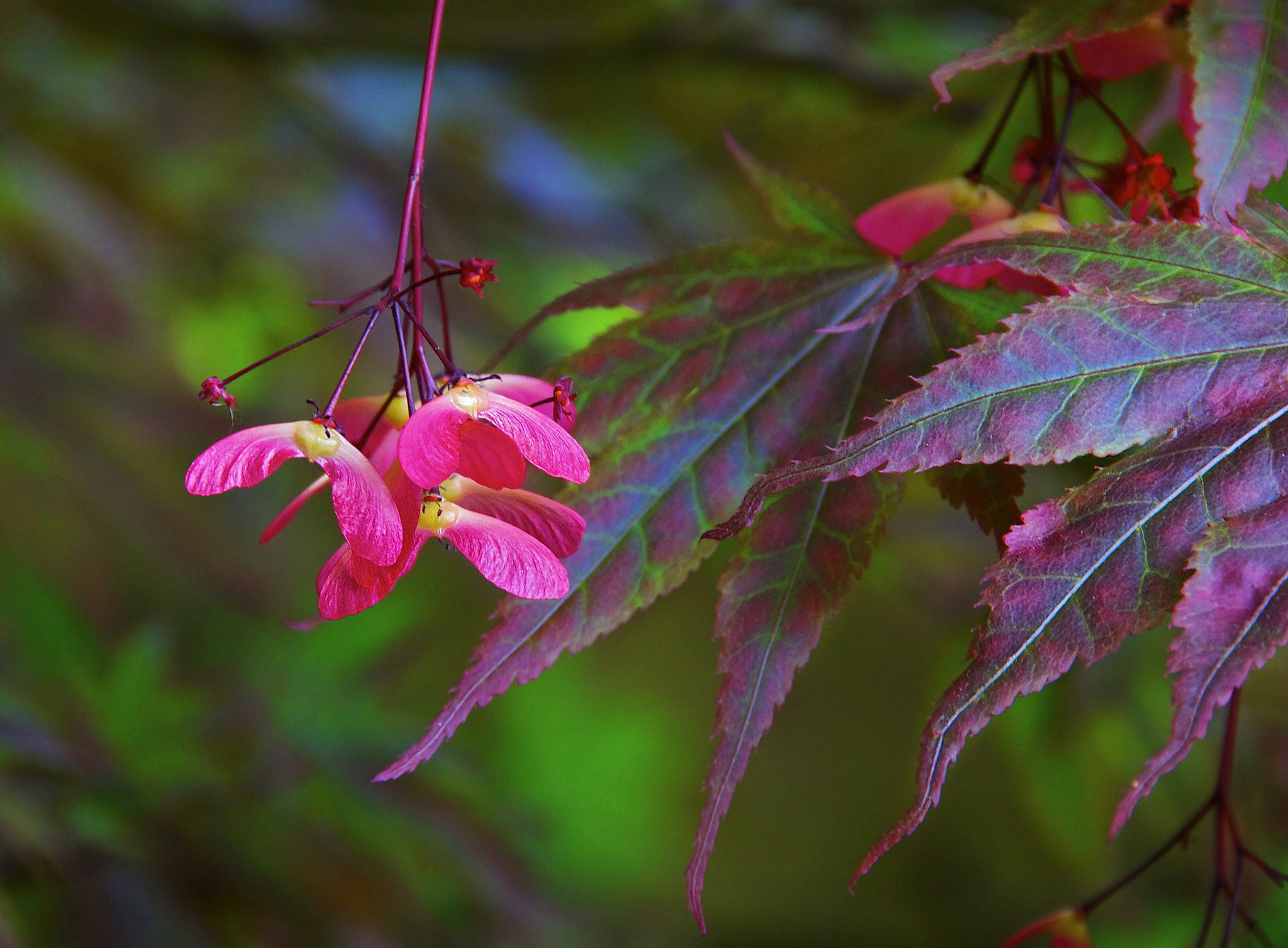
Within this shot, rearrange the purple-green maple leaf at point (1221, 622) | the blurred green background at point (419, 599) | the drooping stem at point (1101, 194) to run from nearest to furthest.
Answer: the purple-green maple leaf at point (1221, 622) → the drooping stem at point (1101, 194) → the blurred green background at point (419, 599)

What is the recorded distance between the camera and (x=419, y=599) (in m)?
1.22

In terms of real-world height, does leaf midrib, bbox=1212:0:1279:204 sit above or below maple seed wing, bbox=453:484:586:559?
above

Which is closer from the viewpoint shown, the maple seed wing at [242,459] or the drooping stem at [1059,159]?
the maple seed wing at [242,459]

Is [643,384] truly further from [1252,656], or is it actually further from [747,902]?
[747,902]

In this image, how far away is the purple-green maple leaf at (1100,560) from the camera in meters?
0.23

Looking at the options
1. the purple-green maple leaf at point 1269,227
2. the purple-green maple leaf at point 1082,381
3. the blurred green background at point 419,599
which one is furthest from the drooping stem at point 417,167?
the blurred green background at point 419,599

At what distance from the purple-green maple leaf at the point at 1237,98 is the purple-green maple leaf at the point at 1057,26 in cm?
2

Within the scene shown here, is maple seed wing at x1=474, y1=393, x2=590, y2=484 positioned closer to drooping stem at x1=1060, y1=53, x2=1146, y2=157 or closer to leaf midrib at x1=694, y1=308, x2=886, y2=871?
leaf midrib at x1=694, y1=308, x2=886, y2=871

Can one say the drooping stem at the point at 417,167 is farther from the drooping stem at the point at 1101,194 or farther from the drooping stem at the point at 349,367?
the drooping stem at the point at 1101,194

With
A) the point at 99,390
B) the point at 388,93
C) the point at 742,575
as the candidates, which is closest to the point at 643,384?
the point at 742,575

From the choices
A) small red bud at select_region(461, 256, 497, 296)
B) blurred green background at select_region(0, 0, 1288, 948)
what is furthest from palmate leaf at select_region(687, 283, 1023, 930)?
blurred green background at select_region(0, 0, 1288, 948)

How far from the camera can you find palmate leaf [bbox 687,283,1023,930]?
27 cm

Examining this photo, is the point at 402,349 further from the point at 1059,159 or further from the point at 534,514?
the point at 1059,159

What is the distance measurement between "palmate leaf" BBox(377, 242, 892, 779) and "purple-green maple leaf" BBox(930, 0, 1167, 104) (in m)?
0.08
